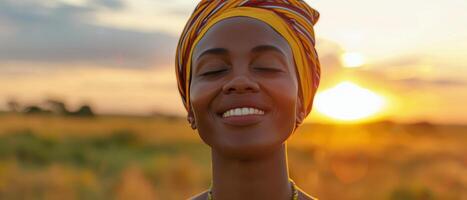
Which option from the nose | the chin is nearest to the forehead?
the nose

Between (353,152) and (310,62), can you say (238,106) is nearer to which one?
(310,62)

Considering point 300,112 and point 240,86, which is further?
point 300,112

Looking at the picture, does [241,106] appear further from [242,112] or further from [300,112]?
[300,112]

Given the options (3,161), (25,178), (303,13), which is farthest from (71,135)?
(303,13)

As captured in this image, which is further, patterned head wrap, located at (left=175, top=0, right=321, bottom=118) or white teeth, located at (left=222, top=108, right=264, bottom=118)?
patterned head wrap, located at (left=175, top=0, right=321, bottom=118)

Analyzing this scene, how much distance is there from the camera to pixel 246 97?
3289mm

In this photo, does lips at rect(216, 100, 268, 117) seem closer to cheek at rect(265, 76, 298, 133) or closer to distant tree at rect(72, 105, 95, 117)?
cheek at rect(265, 76, 298, 133)

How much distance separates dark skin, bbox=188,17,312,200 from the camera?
3309 mm

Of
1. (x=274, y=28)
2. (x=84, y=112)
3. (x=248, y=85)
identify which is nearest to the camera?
(x=248, y=85)

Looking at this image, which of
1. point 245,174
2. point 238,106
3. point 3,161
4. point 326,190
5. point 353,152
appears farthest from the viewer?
point 353,152

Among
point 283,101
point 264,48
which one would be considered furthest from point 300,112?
point 264,48

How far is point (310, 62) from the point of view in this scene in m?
3.75

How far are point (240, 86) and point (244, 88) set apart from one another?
0.02m

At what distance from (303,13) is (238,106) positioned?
76cm
